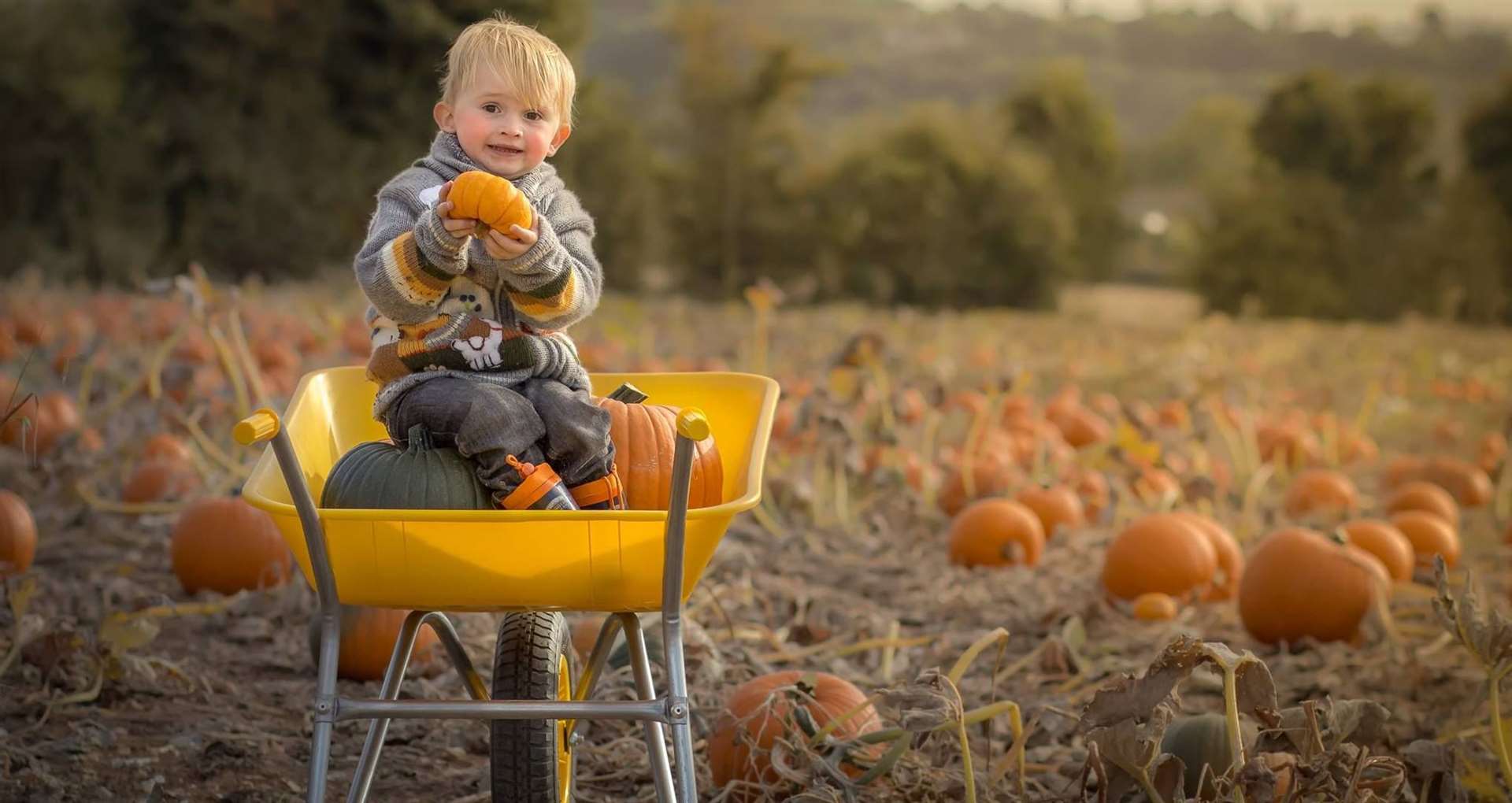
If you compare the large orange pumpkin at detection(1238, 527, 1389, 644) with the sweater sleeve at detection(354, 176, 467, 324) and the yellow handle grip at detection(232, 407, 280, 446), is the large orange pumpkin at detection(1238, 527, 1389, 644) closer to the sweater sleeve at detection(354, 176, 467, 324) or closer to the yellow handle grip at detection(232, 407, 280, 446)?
the sweater sleeve at detection(354, 176, 467, 324)

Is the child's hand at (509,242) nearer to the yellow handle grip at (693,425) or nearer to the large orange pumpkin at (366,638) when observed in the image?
the yellow handle grip at (693,425)

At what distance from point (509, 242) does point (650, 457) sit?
1.66 ft

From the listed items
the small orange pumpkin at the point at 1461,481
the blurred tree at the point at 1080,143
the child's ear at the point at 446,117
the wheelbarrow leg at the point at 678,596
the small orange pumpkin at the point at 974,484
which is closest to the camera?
the wheelbarrow leg at the point at 678,596

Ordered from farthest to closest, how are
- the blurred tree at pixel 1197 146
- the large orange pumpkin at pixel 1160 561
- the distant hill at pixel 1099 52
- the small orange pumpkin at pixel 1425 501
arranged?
the distant hill at pixel 1099 52
the blurred tree at pixel 1197 146
the small orange pumpkin at pixel 1425 501
the large orange pumpkin at pixel 1160 561

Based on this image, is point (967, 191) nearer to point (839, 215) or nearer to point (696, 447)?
point (839, 215)

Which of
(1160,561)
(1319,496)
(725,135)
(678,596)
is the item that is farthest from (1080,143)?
(678,596)

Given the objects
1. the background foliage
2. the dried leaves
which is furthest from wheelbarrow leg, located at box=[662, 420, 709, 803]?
the background foliage

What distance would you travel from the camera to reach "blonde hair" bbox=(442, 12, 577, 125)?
2.34 meters

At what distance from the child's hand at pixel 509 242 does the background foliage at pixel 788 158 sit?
20.8 ft

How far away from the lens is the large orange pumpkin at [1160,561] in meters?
4.19

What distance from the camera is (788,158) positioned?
635 inches

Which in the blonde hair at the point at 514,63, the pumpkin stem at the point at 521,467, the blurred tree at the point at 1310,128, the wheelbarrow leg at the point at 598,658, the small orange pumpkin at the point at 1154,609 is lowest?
the small orange pumpkin at the point at 1154,609

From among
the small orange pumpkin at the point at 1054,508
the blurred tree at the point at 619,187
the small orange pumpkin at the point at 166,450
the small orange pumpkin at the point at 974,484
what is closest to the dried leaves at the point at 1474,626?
the small orange pumpkin at the point at 1054,508

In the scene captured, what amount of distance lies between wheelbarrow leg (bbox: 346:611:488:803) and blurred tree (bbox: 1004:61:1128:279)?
17.2m
